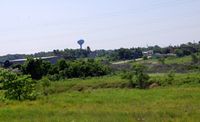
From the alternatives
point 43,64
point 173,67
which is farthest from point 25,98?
point 173,67

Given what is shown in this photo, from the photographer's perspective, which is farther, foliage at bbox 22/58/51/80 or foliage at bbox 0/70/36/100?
foliage at bbox 22/58/51/80

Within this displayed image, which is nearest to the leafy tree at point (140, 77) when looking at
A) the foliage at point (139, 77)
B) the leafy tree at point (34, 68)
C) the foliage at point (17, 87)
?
the foliage at point (139, 77)

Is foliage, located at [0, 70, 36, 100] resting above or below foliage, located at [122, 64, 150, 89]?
above

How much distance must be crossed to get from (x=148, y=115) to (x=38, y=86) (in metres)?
47.7

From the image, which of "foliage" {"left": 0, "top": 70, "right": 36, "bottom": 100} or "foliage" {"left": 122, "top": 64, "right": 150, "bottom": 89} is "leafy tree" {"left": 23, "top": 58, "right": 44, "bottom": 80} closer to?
"foliage" {"left": 122, "top": 64, "right": 150, "bottom": 89}

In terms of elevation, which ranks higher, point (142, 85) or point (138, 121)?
point (138, 121)

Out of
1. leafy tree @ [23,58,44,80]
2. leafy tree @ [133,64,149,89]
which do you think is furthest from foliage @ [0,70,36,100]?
leafy tree @ [23,58,44,80]

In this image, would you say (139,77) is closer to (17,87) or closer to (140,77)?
(140,77)

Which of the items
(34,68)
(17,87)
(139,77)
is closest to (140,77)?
(139,77)

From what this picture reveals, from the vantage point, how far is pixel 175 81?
58.9 meters

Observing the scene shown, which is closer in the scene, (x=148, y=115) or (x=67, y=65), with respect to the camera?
(x=148, y=115)

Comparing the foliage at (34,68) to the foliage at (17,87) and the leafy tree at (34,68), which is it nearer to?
the leafy tree at (34,68)

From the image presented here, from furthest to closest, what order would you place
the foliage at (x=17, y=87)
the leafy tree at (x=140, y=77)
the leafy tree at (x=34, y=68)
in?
the leafy tree at (x=34, y=68)
the leafy tree at (x=140, y=77)
the foliage at (x=17, y=87)

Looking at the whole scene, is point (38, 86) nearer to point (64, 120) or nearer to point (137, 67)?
point (137, 67)
